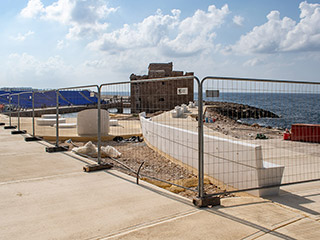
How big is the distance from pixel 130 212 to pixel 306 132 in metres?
11.6

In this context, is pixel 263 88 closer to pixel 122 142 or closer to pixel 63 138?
pixel 122 142

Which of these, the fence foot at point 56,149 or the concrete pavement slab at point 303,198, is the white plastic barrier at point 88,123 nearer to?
the fence foot at point 56,149

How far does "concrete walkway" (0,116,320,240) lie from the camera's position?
3.77m

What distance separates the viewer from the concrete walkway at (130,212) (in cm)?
377

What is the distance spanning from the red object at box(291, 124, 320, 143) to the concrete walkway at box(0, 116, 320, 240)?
7.85m

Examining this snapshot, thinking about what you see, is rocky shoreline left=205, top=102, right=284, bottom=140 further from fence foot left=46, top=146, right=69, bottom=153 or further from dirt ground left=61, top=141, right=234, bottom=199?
fence foot left=46, top=146, right=69, bottom=153

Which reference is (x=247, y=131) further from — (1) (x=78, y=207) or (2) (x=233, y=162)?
(1) (x=78, y=207)

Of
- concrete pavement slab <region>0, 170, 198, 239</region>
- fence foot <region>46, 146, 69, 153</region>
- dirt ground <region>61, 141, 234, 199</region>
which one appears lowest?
dirt ground <region>61, 141, 234, 199</region>

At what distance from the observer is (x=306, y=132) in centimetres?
1371

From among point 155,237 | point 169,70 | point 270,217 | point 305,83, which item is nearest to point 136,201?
point 155,237

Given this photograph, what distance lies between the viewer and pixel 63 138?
13.5m

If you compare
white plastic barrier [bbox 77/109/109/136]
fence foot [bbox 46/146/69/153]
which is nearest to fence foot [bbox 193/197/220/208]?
fence foot [bbox 46/146/69/153]

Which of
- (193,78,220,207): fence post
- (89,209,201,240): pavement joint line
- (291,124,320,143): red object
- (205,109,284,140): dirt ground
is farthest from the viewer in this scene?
(205,109,284,140): dirt ground

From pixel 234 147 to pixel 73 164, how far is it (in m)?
4.02
